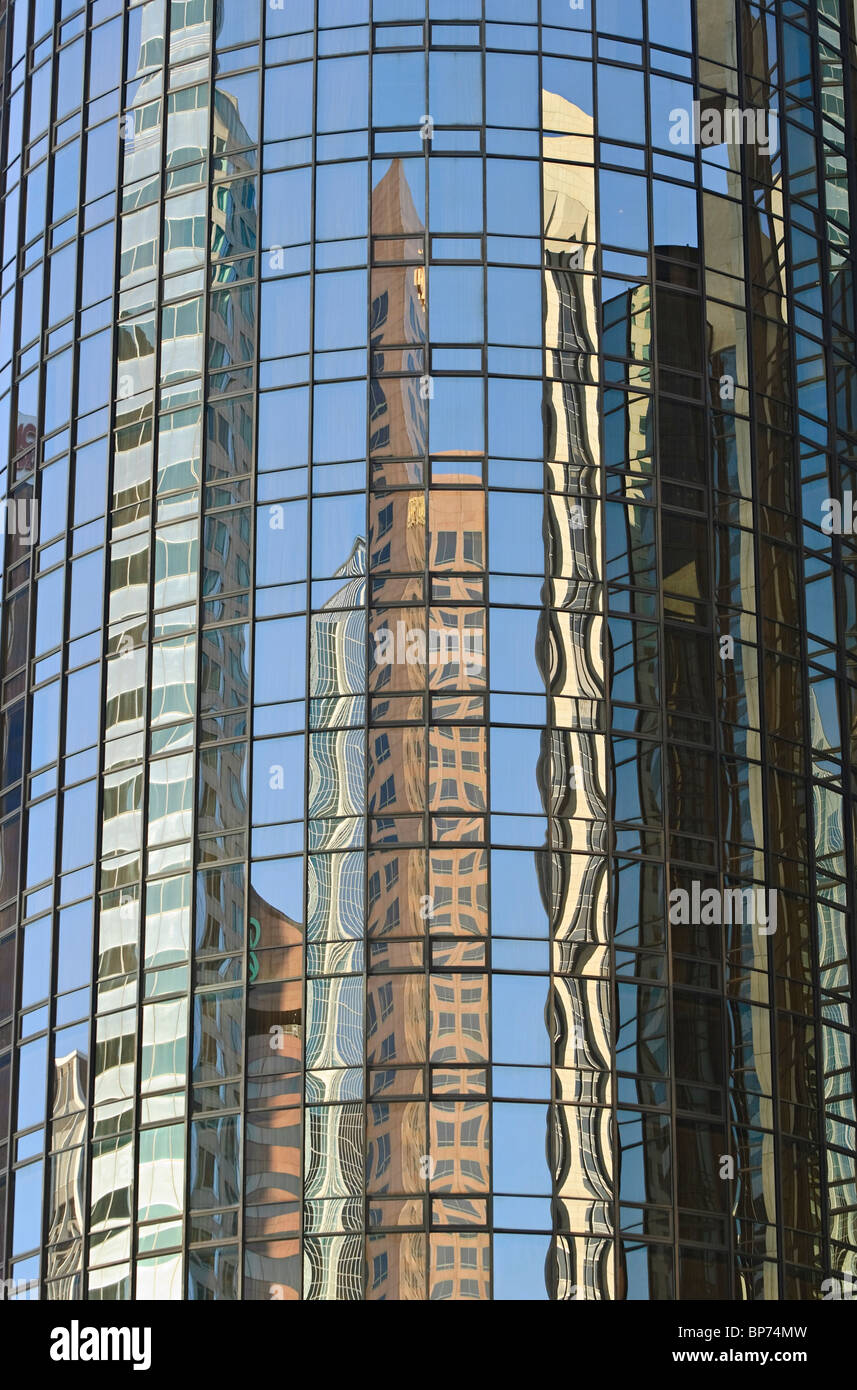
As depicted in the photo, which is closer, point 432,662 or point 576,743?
point 576,743

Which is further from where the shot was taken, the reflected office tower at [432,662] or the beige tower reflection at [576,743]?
the reflected office tower at [432,662]

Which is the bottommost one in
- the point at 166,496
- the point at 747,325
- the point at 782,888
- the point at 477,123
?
the point at 782,888

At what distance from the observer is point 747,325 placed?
64.9 meters

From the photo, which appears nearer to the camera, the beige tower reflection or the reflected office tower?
the beige tower reflection

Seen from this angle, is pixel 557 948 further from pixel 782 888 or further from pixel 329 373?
pixel 329 373

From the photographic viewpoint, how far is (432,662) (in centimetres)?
5950

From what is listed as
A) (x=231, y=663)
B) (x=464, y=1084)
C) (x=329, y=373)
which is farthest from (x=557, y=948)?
(x=329, y=373)

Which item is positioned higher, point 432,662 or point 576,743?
point 432,662

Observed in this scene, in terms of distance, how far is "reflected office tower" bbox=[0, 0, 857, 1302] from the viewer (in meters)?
56.8

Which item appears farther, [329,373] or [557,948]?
[329,373]

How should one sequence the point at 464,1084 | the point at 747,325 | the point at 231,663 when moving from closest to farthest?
the point at 464,1084
the point at 231,663
the point at 747,325

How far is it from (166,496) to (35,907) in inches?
417

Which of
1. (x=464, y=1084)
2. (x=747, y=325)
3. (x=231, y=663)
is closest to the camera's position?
(x=464, y=1084)

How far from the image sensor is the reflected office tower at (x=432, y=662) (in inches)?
2238
